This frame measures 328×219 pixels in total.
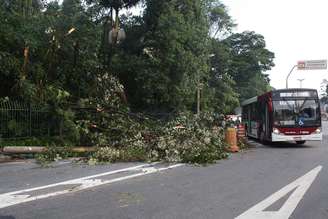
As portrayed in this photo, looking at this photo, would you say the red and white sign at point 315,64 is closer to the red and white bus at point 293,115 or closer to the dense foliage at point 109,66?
the dense foliage at point 109,66

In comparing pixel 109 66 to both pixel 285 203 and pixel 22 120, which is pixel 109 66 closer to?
pixel 22 120

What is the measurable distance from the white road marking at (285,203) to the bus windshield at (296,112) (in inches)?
399

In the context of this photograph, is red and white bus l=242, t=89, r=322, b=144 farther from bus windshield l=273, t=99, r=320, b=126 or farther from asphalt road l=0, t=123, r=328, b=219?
asphalt road l=0, t=123, r=328, b=219

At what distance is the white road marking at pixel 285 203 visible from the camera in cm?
690

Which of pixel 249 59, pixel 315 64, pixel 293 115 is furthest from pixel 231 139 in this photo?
pixel 249 59

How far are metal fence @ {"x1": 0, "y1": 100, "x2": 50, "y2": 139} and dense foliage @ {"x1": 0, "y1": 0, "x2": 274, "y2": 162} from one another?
1.26 feet

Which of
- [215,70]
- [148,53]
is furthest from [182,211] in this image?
[215,70]

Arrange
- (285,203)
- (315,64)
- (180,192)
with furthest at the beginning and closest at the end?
(315,64) < (180,192) < (285,203)

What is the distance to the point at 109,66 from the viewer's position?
26078mm

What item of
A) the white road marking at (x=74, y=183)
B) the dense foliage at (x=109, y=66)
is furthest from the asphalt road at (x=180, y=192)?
the dense foliage at (x=109, y=66)

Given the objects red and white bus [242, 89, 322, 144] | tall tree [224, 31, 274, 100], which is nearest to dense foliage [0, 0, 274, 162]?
red and white bus [242, 89, 322, 144]

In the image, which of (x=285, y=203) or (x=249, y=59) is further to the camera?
(x=249, y=59)

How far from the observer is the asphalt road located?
7.16 metres

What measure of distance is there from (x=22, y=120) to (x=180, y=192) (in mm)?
10643
